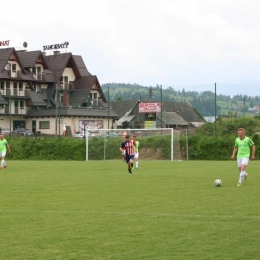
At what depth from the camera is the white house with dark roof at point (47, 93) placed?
7012 cm

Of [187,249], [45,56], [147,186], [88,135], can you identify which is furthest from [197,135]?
[45,56]

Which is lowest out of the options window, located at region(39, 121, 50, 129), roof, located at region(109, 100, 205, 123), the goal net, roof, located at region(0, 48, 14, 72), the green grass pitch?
the green grass pitch

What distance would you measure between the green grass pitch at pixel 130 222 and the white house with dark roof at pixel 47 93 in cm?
4525

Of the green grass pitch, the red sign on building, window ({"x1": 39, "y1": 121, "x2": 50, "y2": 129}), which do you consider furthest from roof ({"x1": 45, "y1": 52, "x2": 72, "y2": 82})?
the green grass pitch

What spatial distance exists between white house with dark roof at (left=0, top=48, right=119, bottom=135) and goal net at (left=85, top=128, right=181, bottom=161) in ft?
56.2

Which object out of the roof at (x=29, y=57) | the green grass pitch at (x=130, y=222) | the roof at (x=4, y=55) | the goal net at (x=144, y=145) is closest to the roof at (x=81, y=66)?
the roof at (x=29, y=57)

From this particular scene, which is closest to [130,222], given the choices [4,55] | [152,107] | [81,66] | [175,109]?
[152,107]

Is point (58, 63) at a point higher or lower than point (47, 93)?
higher

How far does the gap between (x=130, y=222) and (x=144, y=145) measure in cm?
3332

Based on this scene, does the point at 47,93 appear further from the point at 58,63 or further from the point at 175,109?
the point at 175,109

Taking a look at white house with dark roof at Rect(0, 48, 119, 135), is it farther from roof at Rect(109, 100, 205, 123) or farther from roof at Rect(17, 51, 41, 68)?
roof at Rect(109, 100, 205, 123)

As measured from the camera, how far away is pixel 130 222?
1295 centimetres

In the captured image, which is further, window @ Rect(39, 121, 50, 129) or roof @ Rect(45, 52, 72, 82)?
roof @ Rect(45, 52, 72, 82)

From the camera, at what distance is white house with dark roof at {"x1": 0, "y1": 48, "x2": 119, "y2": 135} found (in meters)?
70.1
